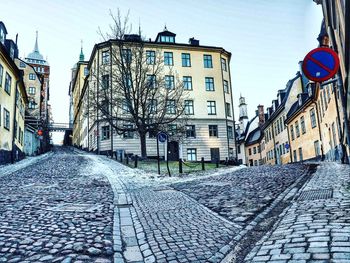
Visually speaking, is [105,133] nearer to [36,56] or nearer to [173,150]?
[173,150]

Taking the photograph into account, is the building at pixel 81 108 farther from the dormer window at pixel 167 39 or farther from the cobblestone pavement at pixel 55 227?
the cobblestone pavement at pixel 55 227

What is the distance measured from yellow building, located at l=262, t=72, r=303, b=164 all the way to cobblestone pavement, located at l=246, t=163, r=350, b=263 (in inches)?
1355

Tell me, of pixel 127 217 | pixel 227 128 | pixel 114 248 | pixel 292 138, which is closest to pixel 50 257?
pixel 114 248

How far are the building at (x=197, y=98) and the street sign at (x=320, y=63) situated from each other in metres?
34.4

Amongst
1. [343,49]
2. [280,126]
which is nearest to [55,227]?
[343,49]

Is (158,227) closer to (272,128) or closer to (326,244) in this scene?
(326,244)

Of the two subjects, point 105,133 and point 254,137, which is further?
point 254,137

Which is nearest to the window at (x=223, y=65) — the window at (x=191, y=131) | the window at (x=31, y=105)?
the window at (x=191, y=131)

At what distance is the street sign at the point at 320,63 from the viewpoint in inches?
242

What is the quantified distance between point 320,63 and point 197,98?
38315 mm

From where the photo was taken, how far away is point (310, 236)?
382 centimetres

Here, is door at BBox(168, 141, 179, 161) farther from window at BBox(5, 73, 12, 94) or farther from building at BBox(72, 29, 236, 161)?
window at BBox(5, 73, 12, 94)

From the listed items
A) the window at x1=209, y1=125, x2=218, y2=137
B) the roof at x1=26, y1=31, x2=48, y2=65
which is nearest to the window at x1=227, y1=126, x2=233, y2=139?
the window at x1=209, y1=125, x2=218, y2=137

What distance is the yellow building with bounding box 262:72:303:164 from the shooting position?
133 ft
